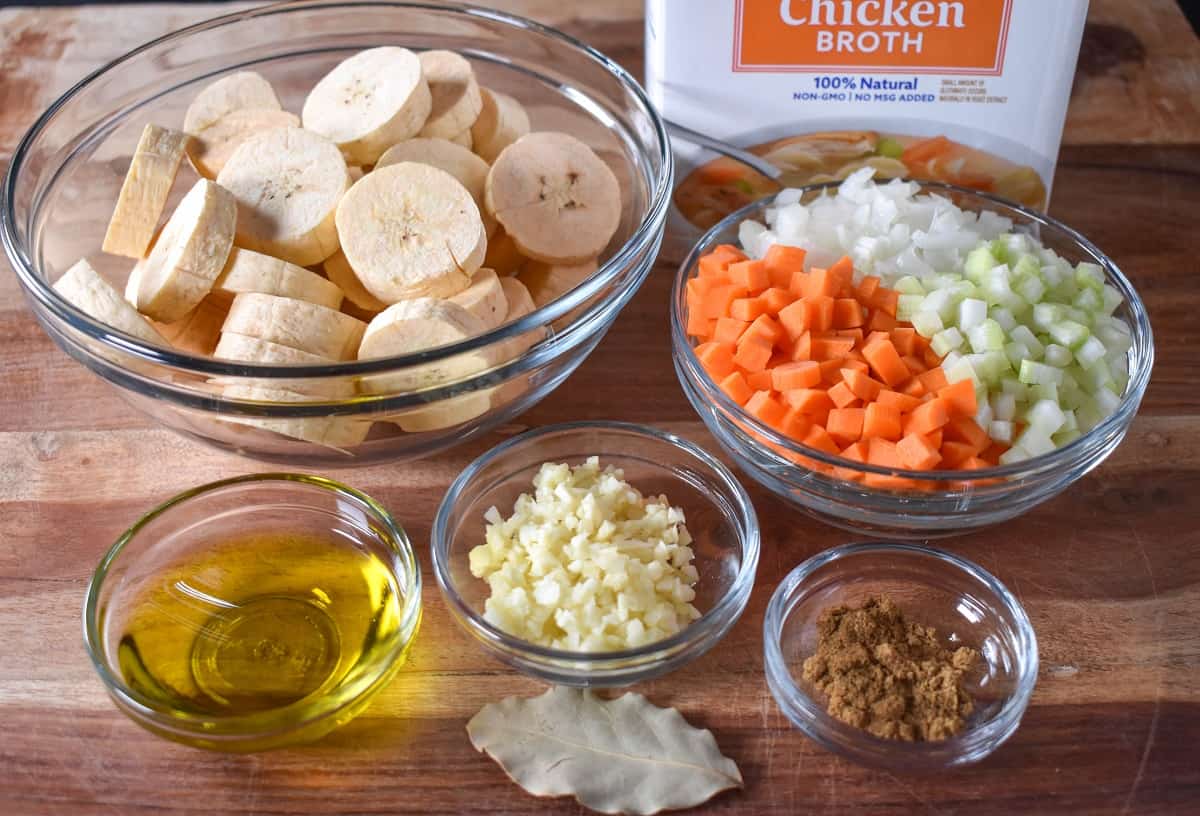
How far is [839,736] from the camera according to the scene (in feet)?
4.97

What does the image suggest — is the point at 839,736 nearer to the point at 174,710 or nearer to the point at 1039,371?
the point at 1039,371

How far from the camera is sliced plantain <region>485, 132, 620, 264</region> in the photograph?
6.35 feet

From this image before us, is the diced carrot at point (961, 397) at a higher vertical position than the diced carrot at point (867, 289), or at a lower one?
lower

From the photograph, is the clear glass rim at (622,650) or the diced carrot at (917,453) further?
the diced carrot at (917,453)

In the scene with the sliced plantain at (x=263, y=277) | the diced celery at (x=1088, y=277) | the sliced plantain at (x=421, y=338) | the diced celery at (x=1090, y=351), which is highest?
the sliced plantain at (x=263, y=277)

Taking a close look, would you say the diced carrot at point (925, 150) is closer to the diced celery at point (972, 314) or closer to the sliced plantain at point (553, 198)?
the diced celery at point (972, 314)

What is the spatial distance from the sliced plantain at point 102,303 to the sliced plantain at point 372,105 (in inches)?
18.1

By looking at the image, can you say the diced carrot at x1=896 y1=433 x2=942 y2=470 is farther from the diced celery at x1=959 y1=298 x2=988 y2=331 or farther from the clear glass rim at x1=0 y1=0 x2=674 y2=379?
the clear glass rim at x1=0 y1=0 x2=674 y2=379

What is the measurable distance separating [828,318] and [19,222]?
49.2 inches

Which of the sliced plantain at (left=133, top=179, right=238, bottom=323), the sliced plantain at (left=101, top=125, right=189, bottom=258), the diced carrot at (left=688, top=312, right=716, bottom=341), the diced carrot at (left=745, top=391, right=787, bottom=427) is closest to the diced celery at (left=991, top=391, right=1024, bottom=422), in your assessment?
the diced carrot at (left=745, top=391, right=787, bottom=427)

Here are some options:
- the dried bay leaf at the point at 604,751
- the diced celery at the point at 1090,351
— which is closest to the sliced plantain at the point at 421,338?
the dried bay leaf at the point at 604,751

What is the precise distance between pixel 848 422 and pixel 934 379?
167 mm

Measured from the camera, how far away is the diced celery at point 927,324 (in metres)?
1.84

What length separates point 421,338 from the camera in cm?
167
